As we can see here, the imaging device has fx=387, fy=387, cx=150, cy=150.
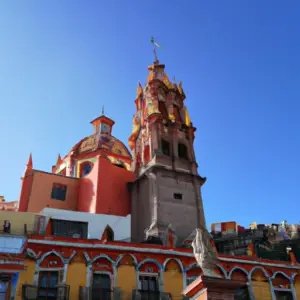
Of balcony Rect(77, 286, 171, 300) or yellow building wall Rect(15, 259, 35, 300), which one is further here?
balcony Rect(77, 286, 171, 300)

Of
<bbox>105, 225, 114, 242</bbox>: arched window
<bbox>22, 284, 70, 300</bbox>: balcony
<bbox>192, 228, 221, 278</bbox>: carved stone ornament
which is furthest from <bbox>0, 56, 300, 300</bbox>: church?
<bbox>192, 228, 221, 278</bbox>: carved stone ornament

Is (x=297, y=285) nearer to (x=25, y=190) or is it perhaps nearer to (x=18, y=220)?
(x=18, y=220)

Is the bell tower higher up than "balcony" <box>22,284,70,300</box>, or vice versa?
the bell tower

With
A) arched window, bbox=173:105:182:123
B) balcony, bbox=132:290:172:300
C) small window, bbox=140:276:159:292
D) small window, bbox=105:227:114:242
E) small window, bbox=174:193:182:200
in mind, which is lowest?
balcony, bbox=132:290:172:300

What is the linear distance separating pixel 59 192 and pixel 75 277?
13.5 m

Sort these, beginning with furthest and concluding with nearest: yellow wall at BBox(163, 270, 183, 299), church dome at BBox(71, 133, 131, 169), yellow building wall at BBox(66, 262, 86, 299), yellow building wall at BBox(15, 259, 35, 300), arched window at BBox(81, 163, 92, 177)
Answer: church dome at BBox(71, 133, 131, 169)
arched window at BBox(81, 163, 92, 177)
yellow wall at BBox(163, 270, 183, 299)
yellow building wall at BBox(66, 262, 86, 299)
yellow building wall at BBox(15, 259, 35, 300)

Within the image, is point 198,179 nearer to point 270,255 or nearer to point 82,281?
point 270,255

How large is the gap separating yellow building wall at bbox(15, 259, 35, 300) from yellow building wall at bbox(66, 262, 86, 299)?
1616 mm

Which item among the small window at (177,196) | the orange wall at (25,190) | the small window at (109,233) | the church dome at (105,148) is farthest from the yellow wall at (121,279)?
the church dome at (105,148)

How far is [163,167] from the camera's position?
29344mm

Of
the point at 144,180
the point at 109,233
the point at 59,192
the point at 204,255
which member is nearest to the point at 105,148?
the point at 59,192

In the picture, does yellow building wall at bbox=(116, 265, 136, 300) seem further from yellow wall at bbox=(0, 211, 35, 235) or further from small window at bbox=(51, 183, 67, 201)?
small window at bbox=(51, 183, 67, 201)

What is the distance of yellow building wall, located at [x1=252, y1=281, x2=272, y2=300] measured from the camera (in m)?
20.1

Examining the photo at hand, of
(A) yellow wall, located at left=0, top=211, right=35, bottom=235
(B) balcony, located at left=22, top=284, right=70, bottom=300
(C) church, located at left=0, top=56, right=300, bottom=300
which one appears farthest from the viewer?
(A) yellow wall, located at left=0, top=211, right=35, bottom=235
